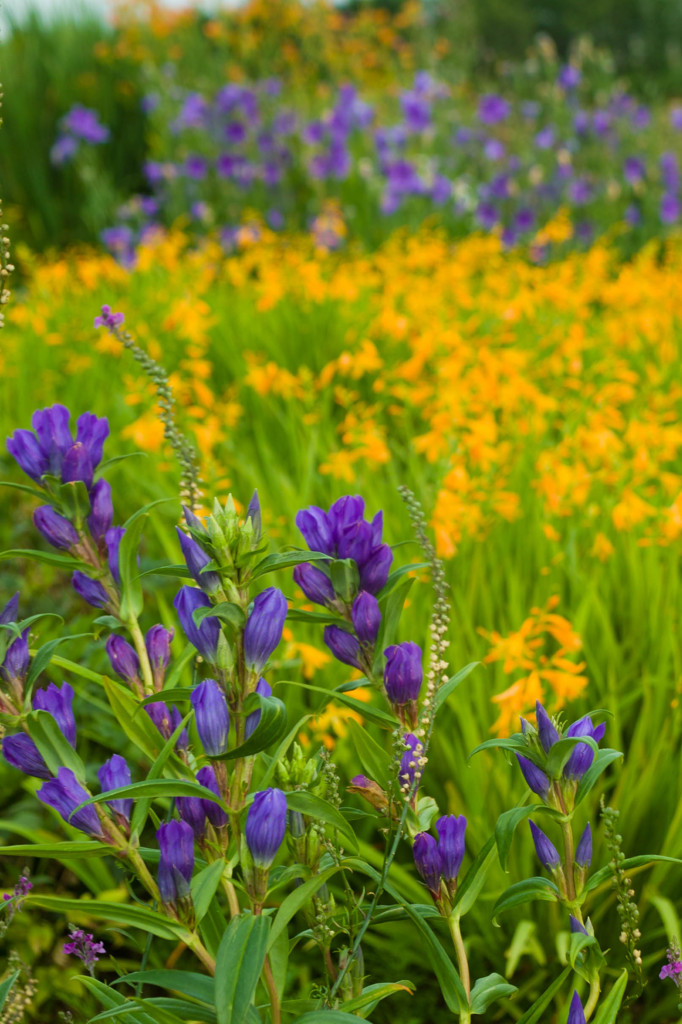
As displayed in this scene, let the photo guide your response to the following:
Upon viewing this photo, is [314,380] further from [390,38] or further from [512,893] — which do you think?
[390,38]

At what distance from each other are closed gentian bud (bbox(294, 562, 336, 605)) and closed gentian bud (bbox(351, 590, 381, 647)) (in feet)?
0.11

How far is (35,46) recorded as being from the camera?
8.36 metres

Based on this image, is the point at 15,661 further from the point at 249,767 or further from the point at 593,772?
the point at 593,772

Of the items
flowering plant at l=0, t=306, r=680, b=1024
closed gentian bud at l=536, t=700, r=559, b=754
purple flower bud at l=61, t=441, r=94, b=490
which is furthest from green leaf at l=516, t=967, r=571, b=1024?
purple flower bud at l=61, t=441, r=94, b=490

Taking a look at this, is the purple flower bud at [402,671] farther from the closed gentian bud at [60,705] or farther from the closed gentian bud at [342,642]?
the closed gentian bud at [60,705]

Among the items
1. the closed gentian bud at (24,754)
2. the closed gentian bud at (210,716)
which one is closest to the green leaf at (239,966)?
the closed gentian bud at (210,716)

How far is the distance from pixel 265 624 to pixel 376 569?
15cm

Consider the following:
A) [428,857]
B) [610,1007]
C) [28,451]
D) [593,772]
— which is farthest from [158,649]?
[610,1007]

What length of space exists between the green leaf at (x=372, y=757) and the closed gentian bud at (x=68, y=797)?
0.86ft

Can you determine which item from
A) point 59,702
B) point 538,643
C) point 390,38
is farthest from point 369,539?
point 390,38

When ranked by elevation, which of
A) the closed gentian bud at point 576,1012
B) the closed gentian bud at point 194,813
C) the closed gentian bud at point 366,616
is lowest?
the closed gentian bud at point 576,1012

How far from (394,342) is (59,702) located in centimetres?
279

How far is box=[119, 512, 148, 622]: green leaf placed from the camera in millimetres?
976

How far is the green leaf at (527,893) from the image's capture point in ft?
2.88
